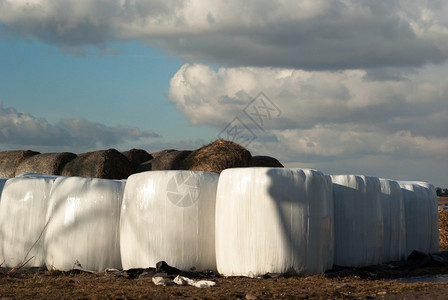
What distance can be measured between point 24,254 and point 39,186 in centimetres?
98

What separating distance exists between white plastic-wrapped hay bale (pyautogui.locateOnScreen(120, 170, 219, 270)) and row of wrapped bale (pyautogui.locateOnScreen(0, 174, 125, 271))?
50cm

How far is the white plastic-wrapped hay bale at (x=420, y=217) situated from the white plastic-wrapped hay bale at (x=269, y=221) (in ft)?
10.7

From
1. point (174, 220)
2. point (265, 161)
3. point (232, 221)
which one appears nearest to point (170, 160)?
point (265, 161)

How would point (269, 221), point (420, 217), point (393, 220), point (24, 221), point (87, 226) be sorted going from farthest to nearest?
point (420, 217) < point (393, 220) < point (24, 221) < point (87, 226) < point (269, 221)

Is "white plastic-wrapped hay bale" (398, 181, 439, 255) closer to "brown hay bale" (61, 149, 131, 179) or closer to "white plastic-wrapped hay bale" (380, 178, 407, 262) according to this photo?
"white plastic-wrapped hay bale" (380, 178, 407, 262)

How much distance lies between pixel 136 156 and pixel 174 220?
25.5ft

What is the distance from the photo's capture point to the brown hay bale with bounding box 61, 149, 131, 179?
43.0ft

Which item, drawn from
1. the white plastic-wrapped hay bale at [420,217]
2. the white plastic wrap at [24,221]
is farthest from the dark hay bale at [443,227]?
the white plastic wrap at [24,221]

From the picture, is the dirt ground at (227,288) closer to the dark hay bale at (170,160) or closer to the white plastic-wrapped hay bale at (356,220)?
the white plastic-wrapped hay bale at (356,220)

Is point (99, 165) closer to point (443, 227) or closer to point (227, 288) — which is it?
point (227, 288)

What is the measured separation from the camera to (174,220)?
721cm

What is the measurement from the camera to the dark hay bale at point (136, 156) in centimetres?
1448

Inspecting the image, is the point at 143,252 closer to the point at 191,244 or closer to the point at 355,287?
the point at 191,244

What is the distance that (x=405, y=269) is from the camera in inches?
341
